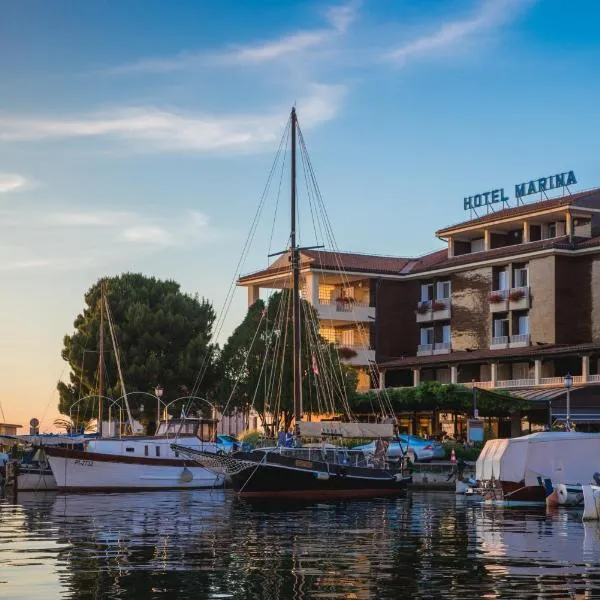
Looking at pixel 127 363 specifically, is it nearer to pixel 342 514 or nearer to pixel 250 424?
pixel 250 424

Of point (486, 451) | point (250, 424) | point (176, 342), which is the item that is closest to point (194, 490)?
point (486, 451)

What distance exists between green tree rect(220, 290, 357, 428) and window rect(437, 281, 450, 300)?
15791 mm

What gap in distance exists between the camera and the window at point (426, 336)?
353ft

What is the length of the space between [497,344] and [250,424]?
82.5 feet

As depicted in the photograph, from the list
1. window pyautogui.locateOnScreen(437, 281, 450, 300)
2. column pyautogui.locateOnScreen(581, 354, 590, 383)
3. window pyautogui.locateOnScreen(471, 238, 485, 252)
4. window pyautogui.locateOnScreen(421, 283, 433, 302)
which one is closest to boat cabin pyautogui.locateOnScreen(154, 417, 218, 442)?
column pyautogui.locateOnScreen(581, 354, 590, 383)

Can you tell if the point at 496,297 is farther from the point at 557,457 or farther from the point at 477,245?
the point at 557,457

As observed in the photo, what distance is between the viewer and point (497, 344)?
322ft

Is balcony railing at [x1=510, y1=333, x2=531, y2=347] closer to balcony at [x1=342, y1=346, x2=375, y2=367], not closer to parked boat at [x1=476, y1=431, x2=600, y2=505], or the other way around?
balcony at [x1=342, y1=346, x2=375, y2=367]

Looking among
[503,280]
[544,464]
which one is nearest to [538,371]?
[503,280]

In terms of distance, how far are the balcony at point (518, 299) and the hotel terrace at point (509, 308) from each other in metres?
0.07

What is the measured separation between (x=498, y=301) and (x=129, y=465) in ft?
129

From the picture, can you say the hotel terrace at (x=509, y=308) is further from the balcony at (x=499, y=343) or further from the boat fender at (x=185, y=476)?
the boat fender at (x=185, y=476)

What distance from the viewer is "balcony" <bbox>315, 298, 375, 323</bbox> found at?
108m

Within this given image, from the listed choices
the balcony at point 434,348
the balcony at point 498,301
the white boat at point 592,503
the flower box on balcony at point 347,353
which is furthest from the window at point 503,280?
the white boat at point 592,503
